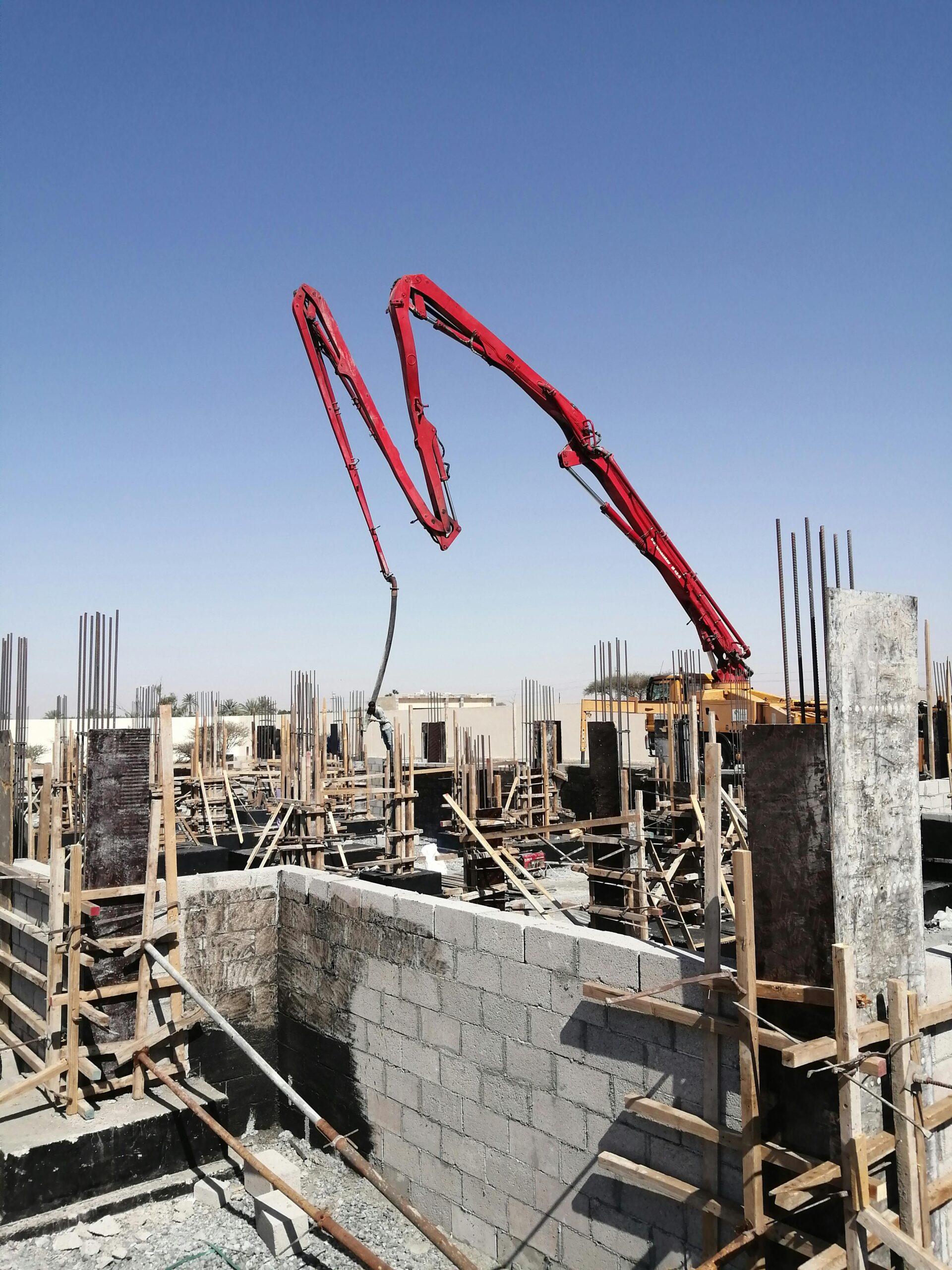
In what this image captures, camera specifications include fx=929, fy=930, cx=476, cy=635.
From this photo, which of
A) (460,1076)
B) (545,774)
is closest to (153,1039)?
(460,1076)

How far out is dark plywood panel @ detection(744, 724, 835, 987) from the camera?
13.2 feet

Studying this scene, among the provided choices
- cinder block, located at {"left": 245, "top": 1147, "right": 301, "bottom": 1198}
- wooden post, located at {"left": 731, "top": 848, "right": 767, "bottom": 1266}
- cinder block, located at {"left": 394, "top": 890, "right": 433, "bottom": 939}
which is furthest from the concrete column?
cinder block, located at {"left": 245, "top": 1147, "right": 301, "bottom": 1198}

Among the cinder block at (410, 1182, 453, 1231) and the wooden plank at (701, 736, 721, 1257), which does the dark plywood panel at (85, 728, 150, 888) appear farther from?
the wooden plank at (701, 736, 721, 1257)

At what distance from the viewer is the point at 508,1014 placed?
5738 mm

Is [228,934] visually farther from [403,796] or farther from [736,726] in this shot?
[736,726]

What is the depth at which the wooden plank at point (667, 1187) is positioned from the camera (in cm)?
429

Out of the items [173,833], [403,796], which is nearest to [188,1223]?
[173,833]

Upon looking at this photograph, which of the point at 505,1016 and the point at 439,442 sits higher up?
the point at 439,442

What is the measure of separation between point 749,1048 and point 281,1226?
12.6 feet

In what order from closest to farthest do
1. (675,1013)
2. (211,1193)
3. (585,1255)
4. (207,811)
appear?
1. (675,1013)
2. (585,1255)
3. (211,1193)
4. (207,811)

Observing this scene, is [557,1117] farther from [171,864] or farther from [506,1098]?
[171,864]

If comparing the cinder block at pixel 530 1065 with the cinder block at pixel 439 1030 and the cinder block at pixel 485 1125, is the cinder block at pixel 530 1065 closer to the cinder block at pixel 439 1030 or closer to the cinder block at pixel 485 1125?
the cinder block at pixel 485 1125

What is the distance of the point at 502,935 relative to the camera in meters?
5.79

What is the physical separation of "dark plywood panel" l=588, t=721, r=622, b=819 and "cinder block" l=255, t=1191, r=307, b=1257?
4.83 meters
